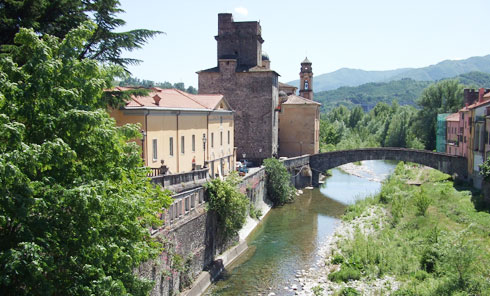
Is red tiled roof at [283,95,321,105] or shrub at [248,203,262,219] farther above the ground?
red tiled roof at [283,95,321,105]

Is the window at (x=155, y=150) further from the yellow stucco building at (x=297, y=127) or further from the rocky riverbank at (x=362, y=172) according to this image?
the rocky riverbank at (x=362, y=172)

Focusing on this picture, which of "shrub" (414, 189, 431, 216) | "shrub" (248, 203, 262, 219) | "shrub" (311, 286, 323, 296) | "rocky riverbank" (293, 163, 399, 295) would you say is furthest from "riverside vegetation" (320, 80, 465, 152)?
"shrub" (311, 286, 323, 296)

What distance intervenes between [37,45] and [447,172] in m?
39.5

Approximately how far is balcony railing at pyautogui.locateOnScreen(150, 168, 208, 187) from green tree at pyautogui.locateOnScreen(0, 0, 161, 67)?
4979 millimetres

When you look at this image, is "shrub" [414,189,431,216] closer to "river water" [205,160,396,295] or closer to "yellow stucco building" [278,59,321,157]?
"river water" [205,160,396,295]

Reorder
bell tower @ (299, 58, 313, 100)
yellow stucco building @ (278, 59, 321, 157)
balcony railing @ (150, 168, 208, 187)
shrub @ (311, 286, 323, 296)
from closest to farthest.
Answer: balcony railing @ (150, 168, 208, 187) < shrub @ (311, 286, 323, 296) < yellow stucco building @ (278, 59, 321, 157) < bell tower @ (299, 58, 313, 100)

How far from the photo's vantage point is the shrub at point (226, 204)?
72.0ft

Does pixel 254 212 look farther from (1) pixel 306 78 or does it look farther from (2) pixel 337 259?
(1) pixel 306 78

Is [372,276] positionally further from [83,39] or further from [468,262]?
[83,39]

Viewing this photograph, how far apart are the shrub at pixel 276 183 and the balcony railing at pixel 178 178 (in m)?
14.4

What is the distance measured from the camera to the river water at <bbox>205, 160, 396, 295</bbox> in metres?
20.4

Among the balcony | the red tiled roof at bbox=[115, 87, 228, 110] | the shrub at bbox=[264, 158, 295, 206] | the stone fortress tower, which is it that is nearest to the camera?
the balcony

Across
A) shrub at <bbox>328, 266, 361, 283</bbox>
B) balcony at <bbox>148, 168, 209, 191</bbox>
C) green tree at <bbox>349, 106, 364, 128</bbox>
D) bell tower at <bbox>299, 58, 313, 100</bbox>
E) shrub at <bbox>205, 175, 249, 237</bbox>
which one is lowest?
shrub at <bbox>328, 266, 361, 283</bbox>

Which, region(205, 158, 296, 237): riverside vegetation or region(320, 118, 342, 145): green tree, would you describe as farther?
region(320, 118, 342, 145): green tree
